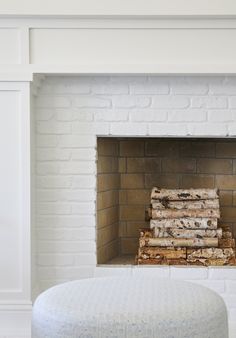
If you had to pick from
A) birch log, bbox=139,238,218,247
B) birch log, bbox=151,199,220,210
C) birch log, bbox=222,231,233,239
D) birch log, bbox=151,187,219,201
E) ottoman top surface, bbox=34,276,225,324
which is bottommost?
ottoman top surface, bbox=34,276,225,324

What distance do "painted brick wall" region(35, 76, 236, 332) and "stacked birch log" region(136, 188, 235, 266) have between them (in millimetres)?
103

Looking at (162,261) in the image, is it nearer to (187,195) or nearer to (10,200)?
(187,195)

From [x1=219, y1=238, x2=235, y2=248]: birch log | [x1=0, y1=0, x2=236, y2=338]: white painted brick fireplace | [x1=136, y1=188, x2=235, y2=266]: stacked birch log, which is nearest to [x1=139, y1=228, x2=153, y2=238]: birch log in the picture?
[x1=136, y1=188, x2=235, y2=266]: stacked birch log

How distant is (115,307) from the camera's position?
5.89ft

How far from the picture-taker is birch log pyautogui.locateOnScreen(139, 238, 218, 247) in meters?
3.18
